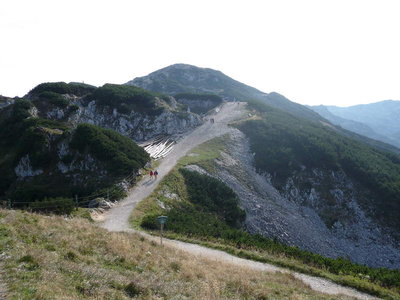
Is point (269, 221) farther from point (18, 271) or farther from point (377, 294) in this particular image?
point (18, 271)

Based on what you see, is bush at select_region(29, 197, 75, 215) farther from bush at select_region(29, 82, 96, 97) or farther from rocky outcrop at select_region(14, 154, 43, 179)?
bush at select_region(29, 82, 96, 97)

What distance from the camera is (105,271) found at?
1216 centimetres

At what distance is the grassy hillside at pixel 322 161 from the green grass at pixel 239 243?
25.5m

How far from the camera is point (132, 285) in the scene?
1104cm

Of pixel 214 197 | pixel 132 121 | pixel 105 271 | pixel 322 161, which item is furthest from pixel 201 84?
pixel 105 271

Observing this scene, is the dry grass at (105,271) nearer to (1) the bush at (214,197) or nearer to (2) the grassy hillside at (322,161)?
(1) the bush at (214,197)

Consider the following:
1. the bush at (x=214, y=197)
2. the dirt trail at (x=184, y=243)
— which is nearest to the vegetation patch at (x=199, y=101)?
the dirt trail at (x=184, y=243)

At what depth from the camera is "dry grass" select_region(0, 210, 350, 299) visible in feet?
33.6

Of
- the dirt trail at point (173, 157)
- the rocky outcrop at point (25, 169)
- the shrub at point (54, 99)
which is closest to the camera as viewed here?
the dirt trail at point (173, 157)

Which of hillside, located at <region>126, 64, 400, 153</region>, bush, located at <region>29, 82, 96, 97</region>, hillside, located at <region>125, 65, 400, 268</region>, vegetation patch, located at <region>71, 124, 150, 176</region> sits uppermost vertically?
hillside, located at <region>126, 64, 400, 153</region>

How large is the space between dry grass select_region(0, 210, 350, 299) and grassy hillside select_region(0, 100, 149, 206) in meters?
18.4

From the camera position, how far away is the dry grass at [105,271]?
10234mm

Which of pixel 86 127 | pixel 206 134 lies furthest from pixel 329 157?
pixel 86 127

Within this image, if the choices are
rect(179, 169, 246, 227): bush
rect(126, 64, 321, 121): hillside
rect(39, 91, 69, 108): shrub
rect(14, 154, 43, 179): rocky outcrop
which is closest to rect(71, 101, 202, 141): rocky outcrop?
rect(39, 91, 69, 108): shrub
